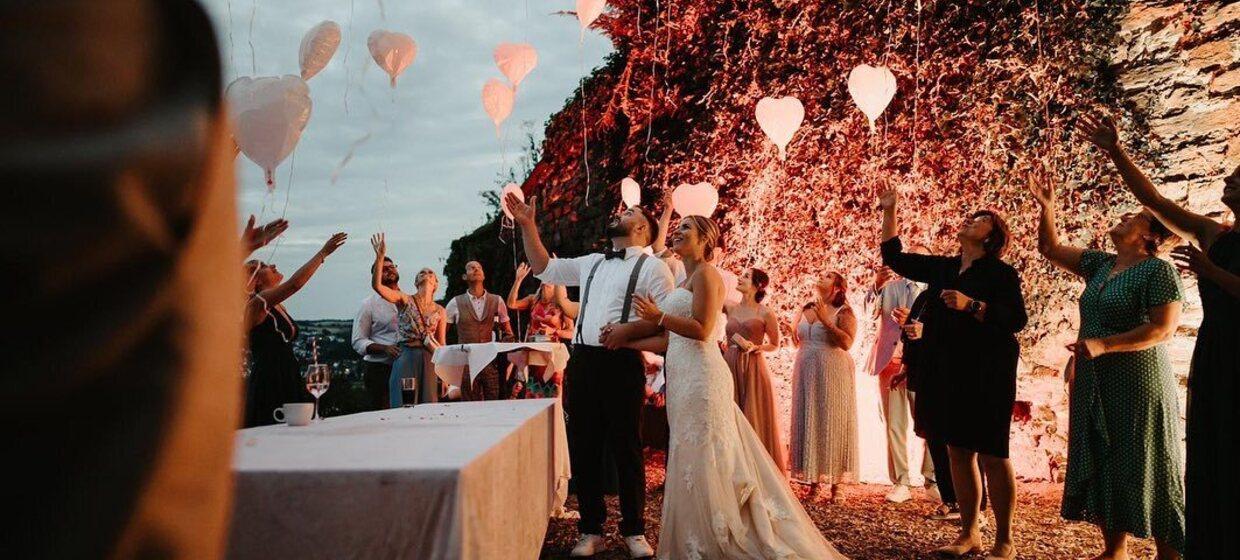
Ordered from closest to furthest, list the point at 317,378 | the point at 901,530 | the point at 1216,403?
the point at 317,378 < the point at 1216,403 < the point at 901,530

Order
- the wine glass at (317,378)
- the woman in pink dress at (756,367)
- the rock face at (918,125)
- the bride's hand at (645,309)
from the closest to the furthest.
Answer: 1. the wine glass at (317,378)
2. the bride's hand at (645,309)
3. the rock face at (918,125)
4. the woman in pink dress at (756,367)

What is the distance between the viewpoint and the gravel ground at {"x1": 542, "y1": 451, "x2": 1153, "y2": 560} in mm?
4629

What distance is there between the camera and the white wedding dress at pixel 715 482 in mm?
Answer: 4086

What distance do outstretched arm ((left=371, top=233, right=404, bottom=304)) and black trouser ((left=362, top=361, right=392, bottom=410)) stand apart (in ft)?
1.93

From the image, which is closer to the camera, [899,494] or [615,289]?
[615,289]

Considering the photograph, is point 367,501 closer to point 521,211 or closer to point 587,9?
point 521,211

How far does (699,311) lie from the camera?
4.29 m

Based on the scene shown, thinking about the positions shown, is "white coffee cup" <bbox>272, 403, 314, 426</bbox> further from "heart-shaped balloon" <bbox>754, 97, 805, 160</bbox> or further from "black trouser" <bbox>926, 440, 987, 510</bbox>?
"heart-shaped balloon" <bbox>754, 97, 805, 160</bbox>

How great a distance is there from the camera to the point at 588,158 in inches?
397

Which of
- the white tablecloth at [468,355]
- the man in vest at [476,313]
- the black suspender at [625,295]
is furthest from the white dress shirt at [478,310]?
the black suspender at [625,295]

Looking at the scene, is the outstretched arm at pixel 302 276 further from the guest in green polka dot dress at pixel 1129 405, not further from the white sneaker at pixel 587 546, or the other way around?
the guest in green polka dot dress at pixel 1129 405

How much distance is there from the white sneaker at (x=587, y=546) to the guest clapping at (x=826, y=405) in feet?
7.14

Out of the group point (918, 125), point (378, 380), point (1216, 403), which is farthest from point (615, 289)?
point (918, 125)

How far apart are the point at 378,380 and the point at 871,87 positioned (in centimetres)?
451
